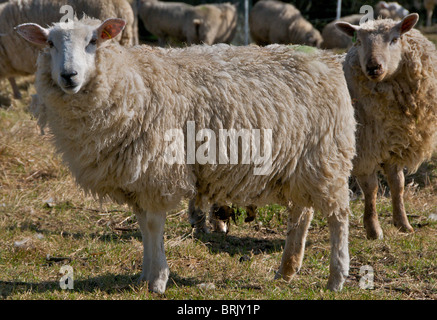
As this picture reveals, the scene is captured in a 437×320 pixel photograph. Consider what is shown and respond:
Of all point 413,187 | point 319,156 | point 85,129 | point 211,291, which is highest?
point 85,129

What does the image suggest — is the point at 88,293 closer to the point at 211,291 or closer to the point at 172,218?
the point at 211,291

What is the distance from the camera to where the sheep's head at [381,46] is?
14.5ft

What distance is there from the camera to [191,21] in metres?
10.7

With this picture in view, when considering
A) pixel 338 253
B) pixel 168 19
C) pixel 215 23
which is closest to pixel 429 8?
pixel 215 23

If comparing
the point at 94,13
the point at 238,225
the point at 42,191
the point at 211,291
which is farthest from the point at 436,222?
the point at 94,13

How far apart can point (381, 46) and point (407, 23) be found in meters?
0.28

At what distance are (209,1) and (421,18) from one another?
458 centimetres

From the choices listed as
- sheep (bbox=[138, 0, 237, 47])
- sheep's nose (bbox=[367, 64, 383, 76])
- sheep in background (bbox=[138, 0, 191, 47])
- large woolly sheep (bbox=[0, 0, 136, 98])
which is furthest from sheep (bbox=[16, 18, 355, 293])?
sheep in background (bbox=[138, 0, 191, 47])

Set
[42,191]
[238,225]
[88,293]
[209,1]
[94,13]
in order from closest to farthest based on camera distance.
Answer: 1. [88,293]
2. [238,225]
3. [42,191]
4. [94,13]
5. [209,1]

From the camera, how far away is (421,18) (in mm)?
12945

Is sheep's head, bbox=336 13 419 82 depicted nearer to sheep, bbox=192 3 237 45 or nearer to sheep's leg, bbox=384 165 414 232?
sheep's leg, bbox=384 165 414 232

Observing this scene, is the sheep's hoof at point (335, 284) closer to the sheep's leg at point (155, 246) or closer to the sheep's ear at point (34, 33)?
the sheep's leg at point (155, 246)

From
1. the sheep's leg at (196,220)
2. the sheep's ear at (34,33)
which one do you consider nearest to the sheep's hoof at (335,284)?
the sheep's leg at (196,220)

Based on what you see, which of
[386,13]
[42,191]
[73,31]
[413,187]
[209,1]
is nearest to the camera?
[73,31]
